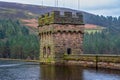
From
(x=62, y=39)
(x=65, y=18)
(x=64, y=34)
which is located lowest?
(x=62, y=39)

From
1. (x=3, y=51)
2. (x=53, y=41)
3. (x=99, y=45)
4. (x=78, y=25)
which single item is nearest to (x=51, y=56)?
(x=53, y=41)

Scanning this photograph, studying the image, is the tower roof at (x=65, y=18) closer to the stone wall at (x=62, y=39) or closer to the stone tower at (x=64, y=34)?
the stone tower at (x=64, y=34)

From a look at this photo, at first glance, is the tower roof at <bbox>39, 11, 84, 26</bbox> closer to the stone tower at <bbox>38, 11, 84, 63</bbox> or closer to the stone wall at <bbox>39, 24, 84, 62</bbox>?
the stone tower at <bbox>38, 11, 84, 63</bbox>

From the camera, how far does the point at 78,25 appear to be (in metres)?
54.2

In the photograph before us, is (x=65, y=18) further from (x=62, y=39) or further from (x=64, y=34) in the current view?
(x=62, y=39)

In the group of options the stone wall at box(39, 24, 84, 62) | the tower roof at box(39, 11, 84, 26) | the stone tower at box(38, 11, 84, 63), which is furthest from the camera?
the stone wall at box(39, 24, 84, 62)

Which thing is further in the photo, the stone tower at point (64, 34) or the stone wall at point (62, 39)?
the stone wall at point (62, 39)

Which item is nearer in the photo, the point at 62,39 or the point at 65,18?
the point at 65,18

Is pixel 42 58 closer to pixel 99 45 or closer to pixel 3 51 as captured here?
pixel 3 51

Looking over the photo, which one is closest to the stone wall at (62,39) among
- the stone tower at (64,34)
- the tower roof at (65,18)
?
the stone tower at (64,34)

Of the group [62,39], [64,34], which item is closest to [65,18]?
[64,34]

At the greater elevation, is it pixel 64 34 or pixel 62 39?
pixel 64 34

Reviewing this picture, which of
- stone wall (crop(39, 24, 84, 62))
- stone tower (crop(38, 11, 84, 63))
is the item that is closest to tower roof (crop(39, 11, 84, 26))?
stone tower (crop(38, 11, 84, 63))

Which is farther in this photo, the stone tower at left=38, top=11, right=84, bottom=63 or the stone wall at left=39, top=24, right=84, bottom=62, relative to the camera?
the stone wall at left=39, top=24, right=84, bottom=62
